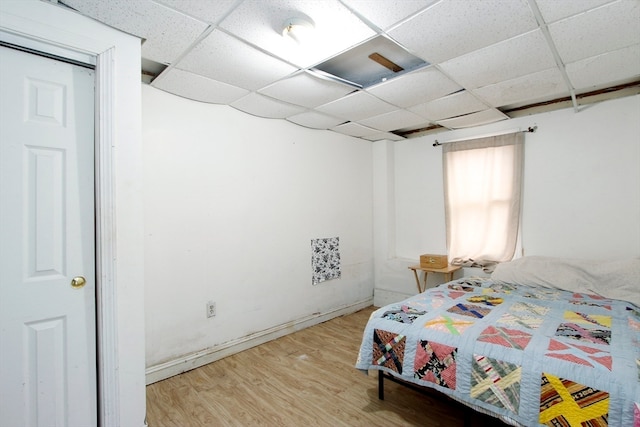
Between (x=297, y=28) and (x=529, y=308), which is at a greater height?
(x=297, y=28)

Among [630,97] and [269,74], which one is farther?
[630,97]

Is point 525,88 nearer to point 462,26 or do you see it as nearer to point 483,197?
point 462,26

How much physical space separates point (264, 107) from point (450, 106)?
1.78 meters

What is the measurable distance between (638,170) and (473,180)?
1374mm

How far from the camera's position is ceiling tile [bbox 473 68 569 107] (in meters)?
2.37

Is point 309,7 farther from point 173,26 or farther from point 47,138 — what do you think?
point 47,138

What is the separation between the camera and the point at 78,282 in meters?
1.58

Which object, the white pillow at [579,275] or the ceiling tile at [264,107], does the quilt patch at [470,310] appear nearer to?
the white pillow at [579,275]

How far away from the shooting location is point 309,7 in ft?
5.15

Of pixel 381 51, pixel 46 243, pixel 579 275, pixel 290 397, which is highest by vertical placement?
pixel 381 51

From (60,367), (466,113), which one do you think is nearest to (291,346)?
(60,367)

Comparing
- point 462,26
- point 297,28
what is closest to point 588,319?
point 462,26

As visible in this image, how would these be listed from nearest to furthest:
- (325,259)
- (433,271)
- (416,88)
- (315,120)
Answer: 1. (416,88)
2. (315,120)
3. (433,271)
4. (325,259)

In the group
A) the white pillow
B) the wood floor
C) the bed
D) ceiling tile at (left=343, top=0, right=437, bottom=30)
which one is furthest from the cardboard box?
ceiling tile at (left=343, top=0, right=437, bottom=30)
